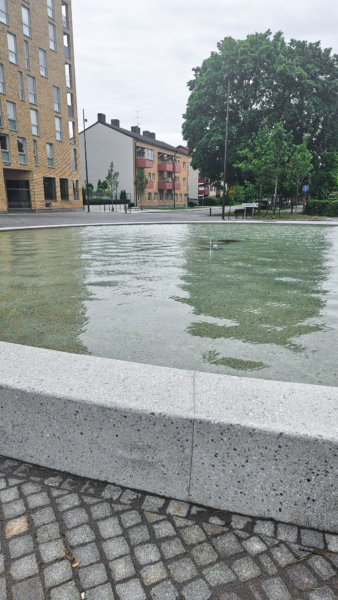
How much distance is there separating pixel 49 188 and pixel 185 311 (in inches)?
1292

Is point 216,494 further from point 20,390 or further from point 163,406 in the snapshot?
point 20,390

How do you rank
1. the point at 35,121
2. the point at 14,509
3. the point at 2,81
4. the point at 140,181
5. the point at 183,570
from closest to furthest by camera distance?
the point at 183,570
the point at 14,509
the point at 2,81
the point at 35,121
the point at 140,181

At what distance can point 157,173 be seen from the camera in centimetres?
6412

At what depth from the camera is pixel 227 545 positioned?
1.77 m

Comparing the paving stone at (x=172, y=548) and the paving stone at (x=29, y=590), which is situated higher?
the paving stone at (x=172, y=548)

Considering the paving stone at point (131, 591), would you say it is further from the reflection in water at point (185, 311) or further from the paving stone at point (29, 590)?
the reflection in water at point (185, 311)

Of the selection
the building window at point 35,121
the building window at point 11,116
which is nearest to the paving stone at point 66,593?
the building window at point 11,116

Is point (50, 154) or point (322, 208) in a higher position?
point (50, 154)

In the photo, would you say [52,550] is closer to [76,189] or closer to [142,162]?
[76,189]

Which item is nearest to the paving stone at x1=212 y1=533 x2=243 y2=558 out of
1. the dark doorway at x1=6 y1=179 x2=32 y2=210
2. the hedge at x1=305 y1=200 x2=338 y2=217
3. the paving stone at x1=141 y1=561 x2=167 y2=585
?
the paving stone at x1=141 y1=561 x2=167 y2=585

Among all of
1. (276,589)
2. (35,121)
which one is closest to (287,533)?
(276,589)

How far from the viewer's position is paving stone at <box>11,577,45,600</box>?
153 cm

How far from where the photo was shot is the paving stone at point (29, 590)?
1.53 metres

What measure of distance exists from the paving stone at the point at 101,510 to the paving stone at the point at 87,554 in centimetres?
16
